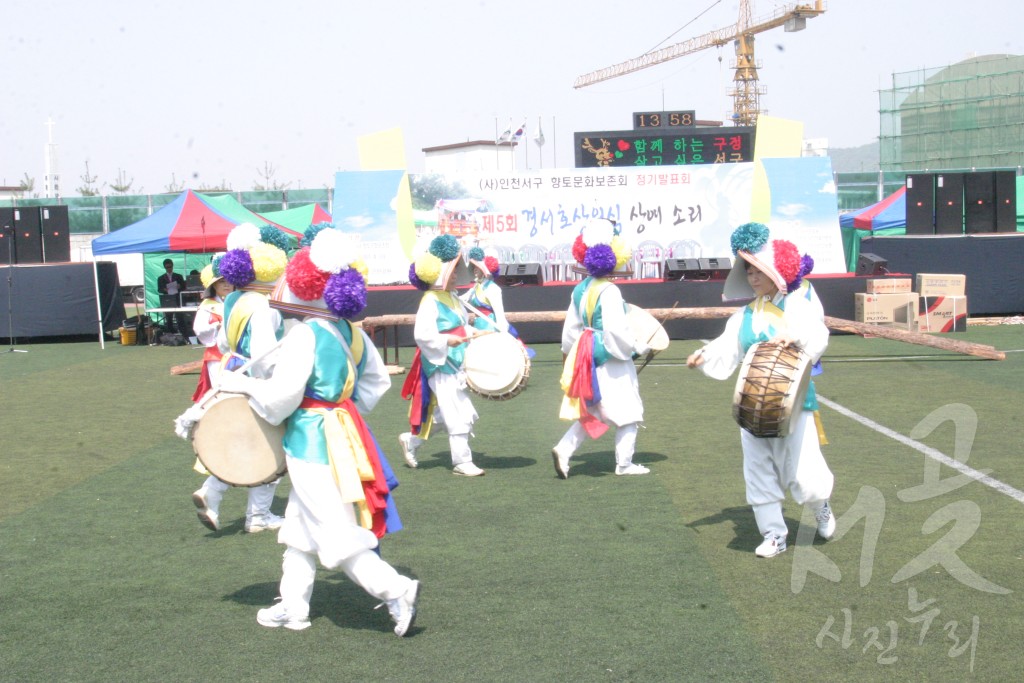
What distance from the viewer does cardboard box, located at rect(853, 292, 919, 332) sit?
16.5m

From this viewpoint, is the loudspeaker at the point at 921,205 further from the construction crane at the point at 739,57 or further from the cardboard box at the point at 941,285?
the construction crane at the point at 739,57

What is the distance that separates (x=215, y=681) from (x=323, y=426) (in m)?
1.04

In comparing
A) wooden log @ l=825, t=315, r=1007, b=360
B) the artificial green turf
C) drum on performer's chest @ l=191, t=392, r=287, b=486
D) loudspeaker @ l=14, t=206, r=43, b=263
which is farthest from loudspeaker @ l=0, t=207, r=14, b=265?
drum on performer's chest @ l=191, t=392, r=287, b=486

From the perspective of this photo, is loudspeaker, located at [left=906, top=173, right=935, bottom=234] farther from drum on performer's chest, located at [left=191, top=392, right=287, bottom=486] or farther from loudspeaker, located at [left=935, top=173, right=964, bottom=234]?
drum on performer's chest, located at [left=191, top=392, right=287, bottom=486]

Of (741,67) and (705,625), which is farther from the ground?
(741,67)

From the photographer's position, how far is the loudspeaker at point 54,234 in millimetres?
20703

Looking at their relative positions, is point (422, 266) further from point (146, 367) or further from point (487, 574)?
point (146, 367)

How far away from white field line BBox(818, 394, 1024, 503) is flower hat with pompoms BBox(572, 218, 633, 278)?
8.44ft

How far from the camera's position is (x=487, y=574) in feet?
17.4

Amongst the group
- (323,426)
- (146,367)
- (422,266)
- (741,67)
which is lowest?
(146,367)

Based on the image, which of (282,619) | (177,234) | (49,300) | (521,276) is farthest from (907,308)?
(49,300)

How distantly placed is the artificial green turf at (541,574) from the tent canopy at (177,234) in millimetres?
9922

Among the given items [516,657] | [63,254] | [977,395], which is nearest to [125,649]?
[516,657]

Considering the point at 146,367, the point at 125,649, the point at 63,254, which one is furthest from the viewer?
the point at 63,254
